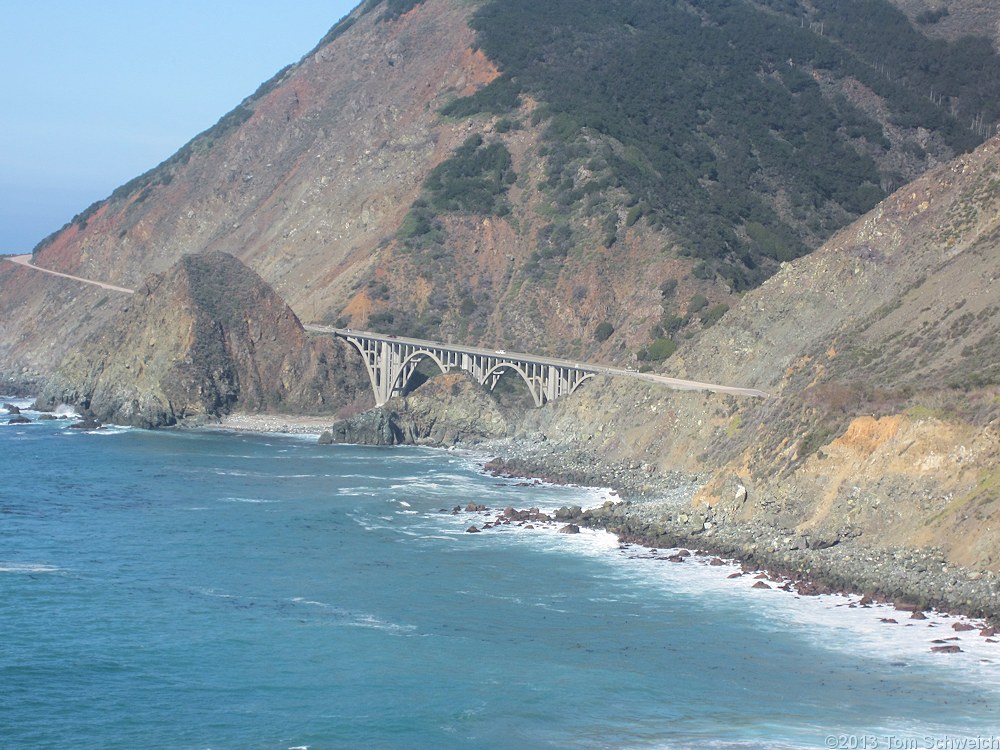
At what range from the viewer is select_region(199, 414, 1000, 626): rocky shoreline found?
156 ft

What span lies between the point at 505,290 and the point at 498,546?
184 feet

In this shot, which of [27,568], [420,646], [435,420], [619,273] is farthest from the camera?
[619,273]

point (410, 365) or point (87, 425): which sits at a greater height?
point (410, 365)

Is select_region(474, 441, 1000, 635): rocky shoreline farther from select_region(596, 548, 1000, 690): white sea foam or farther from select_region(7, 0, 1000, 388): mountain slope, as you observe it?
select_region(7, 0, 1000, 388): mountain slope

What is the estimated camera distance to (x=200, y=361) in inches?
4252

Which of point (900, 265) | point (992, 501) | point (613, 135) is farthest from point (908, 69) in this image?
point (992, 501)

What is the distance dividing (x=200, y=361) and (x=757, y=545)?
61.5 m

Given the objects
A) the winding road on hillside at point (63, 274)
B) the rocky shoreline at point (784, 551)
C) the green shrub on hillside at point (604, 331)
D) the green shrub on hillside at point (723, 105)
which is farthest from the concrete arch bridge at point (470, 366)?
the winding road on hillside at point (63, 274)

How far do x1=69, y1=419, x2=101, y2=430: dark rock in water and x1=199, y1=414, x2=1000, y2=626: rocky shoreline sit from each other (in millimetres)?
33203

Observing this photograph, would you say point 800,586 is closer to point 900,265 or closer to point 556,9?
point 900,265

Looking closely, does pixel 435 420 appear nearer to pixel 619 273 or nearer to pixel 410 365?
pixel 410 365

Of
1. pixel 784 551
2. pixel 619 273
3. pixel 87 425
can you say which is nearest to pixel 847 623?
pixel 784 551

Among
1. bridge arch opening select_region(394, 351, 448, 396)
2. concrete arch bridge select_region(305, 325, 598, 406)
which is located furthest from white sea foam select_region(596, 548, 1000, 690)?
bridge arch opening select_region(394, 351, 448, 396)

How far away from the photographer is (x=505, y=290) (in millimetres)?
114875
